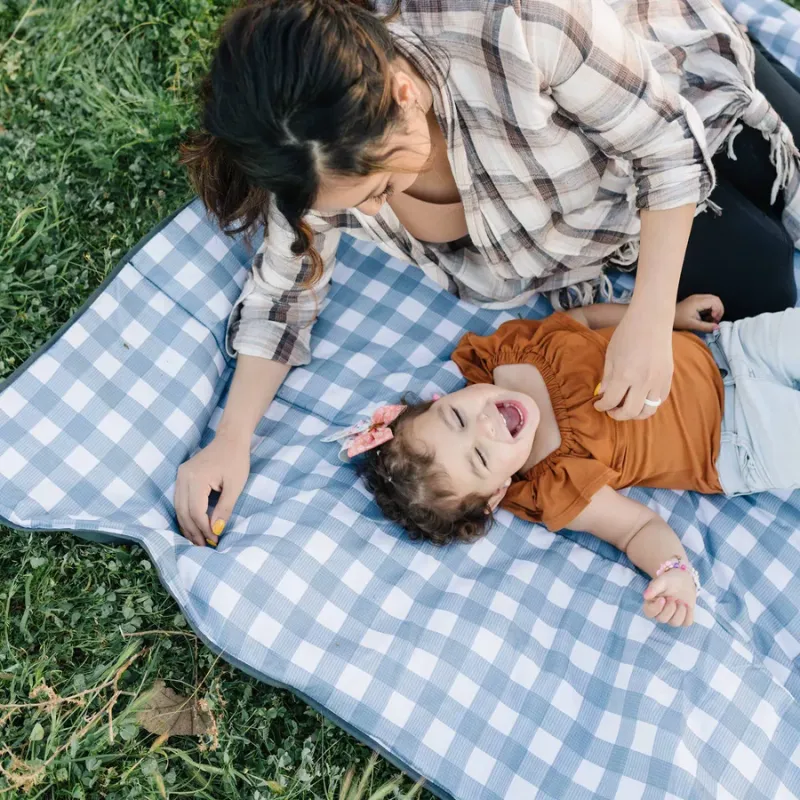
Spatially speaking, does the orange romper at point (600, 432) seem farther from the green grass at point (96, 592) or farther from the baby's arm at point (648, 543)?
the green grass at point (96, 592)

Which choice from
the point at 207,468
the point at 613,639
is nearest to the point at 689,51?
the point at 613,639

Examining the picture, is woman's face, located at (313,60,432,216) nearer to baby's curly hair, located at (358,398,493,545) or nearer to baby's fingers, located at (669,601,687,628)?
baby's curly hair, located at (358,398,493,545)

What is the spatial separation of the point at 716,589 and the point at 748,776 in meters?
0.52

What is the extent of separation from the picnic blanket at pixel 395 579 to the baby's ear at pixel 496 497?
0.23ft

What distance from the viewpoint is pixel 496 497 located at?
2.47m

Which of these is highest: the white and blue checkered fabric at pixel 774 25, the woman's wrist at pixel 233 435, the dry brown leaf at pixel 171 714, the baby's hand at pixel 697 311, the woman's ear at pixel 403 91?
the woman's ear at pixel 403 91

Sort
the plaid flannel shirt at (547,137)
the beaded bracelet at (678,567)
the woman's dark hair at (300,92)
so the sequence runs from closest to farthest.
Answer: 1. the woman's dark hair at (300,92)
2. the plaid flannel shirt at (547,137)
3. the beaded bracelet at (678,567)

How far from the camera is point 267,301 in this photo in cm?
256

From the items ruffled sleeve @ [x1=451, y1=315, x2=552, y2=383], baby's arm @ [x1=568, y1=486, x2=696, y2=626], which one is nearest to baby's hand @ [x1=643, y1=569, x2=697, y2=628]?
baby's arm @ [x1=568, y1=486, x2=696, y2=626]

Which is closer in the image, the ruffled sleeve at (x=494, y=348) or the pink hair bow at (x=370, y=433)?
the pink hair bow at (x=370, y=433)

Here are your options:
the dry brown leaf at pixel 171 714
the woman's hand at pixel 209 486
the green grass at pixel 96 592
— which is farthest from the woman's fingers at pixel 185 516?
the dry brown leaf at pixel 171 714

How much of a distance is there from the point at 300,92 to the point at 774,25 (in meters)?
2.41

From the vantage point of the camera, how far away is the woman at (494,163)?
4.93 feet

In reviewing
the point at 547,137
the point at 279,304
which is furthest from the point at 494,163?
the point at 279,304
